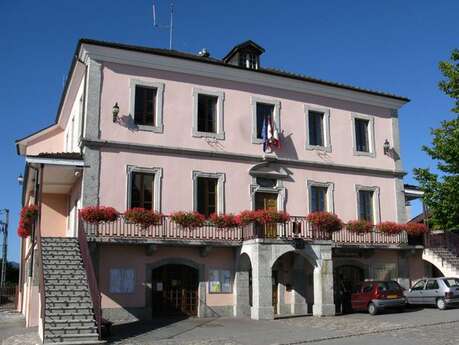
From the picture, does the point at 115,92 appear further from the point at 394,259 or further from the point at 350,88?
the point at 394,259

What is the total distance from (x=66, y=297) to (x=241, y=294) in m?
7.40

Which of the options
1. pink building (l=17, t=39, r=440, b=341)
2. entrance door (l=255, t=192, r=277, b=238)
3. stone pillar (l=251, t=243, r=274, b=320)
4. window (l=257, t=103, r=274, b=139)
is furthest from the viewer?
window (l=257, t=103, r=274, b=139)

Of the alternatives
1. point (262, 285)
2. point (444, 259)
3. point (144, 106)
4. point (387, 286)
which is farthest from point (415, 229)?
point (144, 106)

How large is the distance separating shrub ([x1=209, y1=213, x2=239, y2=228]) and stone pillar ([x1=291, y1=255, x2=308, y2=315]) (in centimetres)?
319

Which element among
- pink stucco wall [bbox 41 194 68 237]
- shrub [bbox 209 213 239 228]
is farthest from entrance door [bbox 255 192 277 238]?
pink stucco wall [bbox 41 194 68 237]

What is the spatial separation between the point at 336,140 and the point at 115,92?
32.6 ft

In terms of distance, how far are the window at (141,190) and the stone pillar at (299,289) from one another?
20.7 feet

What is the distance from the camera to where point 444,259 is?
2450cm

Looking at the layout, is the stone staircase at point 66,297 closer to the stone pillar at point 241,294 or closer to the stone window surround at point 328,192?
the stone pillar at point 241,294

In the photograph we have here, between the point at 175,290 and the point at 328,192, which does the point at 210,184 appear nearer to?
the point at 175,290

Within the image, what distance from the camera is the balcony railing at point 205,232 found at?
19203 mm

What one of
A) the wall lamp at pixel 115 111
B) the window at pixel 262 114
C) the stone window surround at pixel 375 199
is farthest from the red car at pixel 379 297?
the wall lamp at pixel 115 111

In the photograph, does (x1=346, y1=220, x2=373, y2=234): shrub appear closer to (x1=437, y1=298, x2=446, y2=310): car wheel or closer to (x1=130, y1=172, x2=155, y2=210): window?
(x1=437, y1=298, x2=446, y2=310): car wheel

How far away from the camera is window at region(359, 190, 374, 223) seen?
82.2ft
